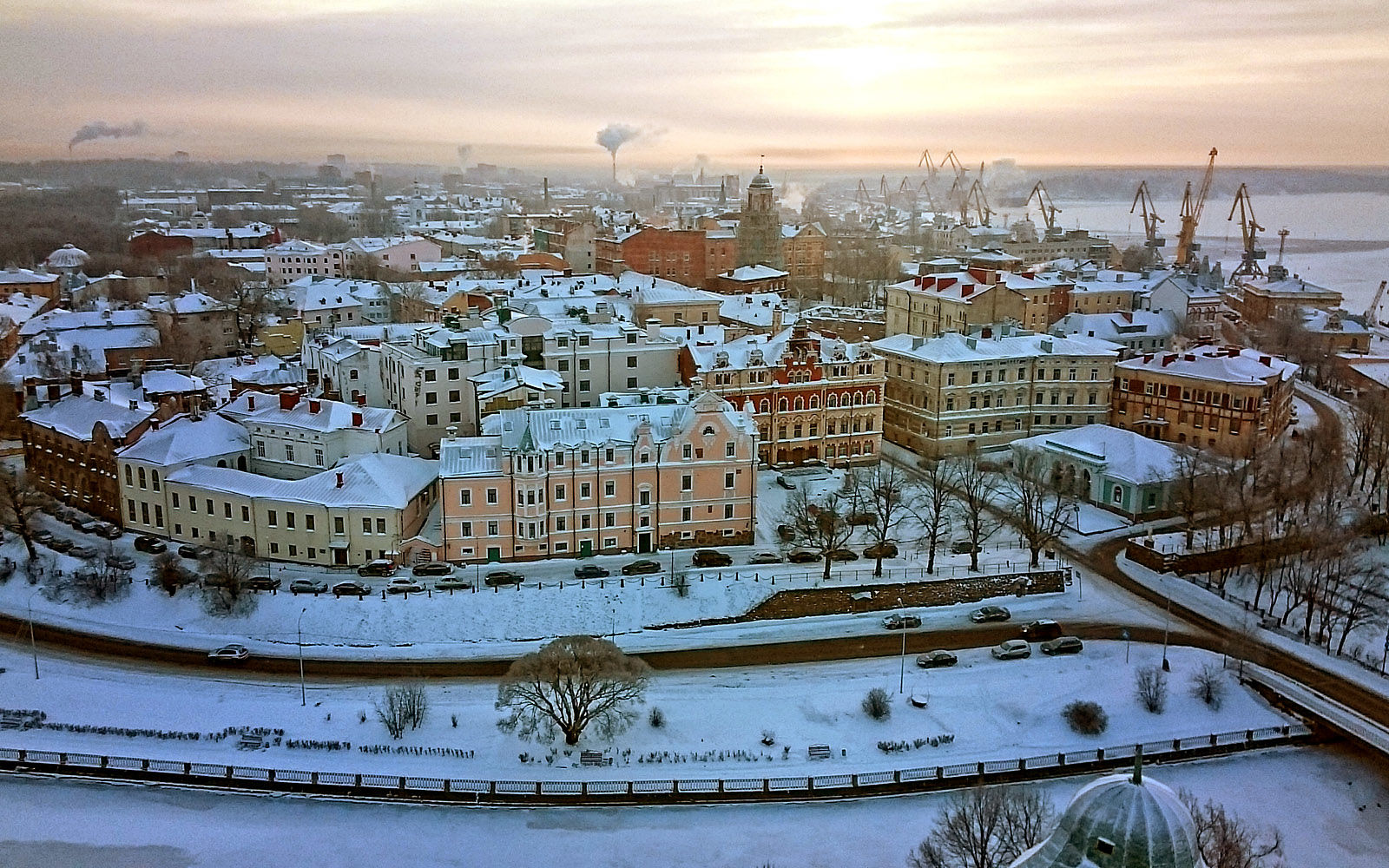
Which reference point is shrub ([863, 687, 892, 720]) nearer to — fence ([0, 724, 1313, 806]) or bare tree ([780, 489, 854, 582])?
fence ([0, 724, 1313, 806])

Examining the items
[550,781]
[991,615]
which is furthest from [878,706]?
[550,781]

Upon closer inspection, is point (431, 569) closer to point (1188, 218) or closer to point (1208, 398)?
point (1208, 398)

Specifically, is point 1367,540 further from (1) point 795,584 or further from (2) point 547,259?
(2) point 547,259

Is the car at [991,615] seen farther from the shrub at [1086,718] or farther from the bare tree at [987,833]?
the bare tree at [987,833]

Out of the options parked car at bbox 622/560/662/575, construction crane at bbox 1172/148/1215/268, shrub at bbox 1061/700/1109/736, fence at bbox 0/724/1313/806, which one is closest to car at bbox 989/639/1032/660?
shrub at bbox 1061/700/1109/736

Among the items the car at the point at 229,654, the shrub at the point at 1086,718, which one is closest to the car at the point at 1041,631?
the shrub at the point at 1086,718
